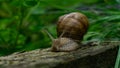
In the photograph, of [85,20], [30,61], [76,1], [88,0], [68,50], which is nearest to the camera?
[30,61]

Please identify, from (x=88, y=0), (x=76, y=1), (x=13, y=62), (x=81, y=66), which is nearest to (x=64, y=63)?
(x=81, y=66)

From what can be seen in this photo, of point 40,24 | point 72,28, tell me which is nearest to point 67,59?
point 72,28

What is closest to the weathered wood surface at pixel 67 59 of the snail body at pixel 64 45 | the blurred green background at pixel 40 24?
the snail body at pixel 64 45

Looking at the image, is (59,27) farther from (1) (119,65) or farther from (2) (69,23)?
(1) (119,65)

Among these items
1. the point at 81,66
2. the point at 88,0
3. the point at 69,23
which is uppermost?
the point at 69,23

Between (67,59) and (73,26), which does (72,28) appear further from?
(67,59)

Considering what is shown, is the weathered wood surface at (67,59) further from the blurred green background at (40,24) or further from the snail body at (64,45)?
the blurred green background at (40,24)
